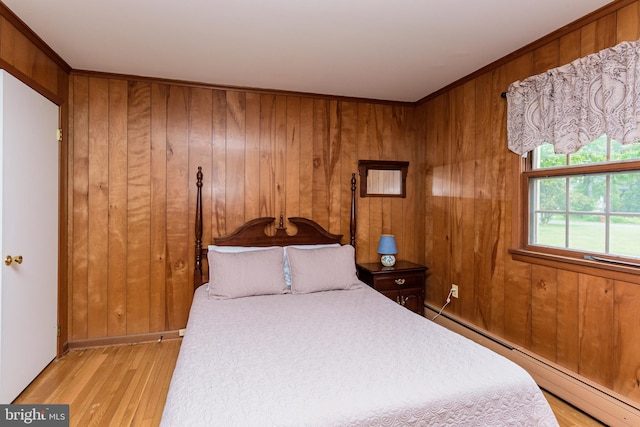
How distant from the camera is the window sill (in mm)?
1868

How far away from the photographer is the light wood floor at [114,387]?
202 cm

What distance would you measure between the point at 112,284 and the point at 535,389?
124 inches

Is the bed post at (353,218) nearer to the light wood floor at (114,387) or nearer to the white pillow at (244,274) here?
the white pillow at (244,274)

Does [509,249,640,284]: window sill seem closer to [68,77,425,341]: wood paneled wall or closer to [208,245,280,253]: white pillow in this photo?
[68,77,425,341]: wood paneled wall

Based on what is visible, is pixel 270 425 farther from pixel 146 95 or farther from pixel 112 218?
pixel 146 95

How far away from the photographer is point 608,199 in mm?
2053

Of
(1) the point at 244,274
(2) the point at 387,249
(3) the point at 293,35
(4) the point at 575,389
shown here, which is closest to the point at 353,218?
(2) the point at 387,249

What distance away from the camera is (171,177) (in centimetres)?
312

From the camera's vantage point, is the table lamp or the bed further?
the table lamp

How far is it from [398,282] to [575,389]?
1523 mm

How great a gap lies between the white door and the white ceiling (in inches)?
21.4

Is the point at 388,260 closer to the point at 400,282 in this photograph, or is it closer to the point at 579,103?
the point at 400,282

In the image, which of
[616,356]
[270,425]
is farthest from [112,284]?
[616,356]

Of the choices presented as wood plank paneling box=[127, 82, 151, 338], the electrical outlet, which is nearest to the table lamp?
the electrical outlet
